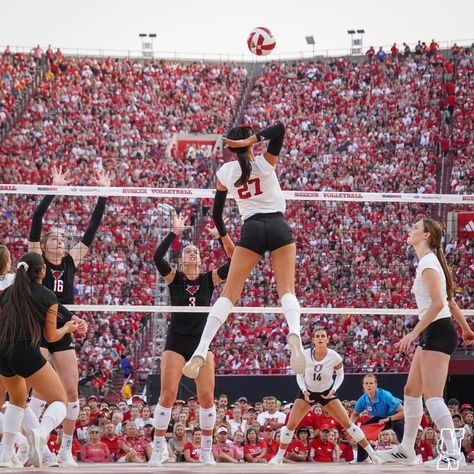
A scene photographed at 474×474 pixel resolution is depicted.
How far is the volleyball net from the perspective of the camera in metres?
23.4

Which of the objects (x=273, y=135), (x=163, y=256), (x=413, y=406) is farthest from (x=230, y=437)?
(x=273, y=135)

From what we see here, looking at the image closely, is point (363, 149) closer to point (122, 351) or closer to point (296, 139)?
point (296, 139)

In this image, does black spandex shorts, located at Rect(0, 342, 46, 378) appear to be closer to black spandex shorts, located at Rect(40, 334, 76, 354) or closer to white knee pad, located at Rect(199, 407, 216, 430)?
black spandex shorts, located at Rect(40, 334, 76, 354)

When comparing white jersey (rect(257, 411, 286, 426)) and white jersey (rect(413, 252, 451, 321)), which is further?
white jersey (rect(257, 411, 286, 426))

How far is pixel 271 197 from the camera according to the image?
8.48 meters

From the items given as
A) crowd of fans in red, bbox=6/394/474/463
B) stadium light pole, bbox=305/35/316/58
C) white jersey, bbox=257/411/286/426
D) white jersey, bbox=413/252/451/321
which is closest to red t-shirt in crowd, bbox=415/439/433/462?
crowd of fans in red, bbox=6/394/474/463

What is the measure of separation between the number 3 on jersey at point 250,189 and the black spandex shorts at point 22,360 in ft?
7.44

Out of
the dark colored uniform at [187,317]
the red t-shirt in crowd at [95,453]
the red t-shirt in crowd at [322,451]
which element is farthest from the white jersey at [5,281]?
the red t-shirt in crowd at [322,451]

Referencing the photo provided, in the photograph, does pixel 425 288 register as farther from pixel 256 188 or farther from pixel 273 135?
pixel 273 135

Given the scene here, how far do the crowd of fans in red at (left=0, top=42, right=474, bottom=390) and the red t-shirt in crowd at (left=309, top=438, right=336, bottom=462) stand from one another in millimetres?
6886

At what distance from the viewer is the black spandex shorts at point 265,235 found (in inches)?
328

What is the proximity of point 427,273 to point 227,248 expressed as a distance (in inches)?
76.4

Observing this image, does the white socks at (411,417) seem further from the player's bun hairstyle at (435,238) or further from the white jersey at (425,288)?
the player's bun hairstyle at (435,238)

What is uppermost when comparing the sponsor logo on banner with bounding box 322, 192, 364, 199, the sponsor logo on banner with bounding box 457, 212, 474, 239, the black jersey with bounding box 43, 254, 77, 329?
the sponsor logo on banner with bounding box 457, 212, 474, 239
